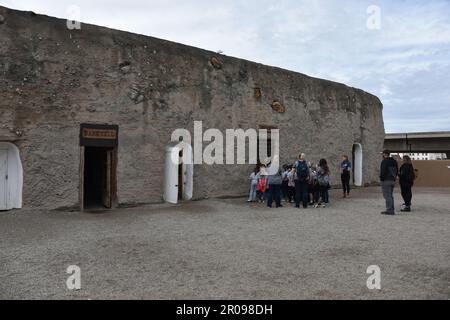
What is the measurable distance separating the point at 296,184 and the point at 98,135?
549 cm

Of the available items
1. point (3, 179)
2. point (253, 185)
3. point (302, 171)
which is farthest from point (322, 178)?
point (3, 179)

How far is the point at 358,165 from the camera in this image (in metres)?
18.7

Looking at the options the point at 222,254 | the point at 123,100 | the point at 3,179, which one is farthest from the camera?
the point at 123,100

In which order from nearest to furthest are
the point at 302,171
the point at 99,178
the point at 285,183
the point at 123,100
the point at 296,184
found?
the point at 123,100 → the point at 302,171 → the point at 296,184 → the point at 285,183 → the point at 99,178

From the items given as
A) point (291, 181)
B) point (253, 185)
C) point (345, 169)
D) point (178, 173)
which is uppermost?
point (345, 169)

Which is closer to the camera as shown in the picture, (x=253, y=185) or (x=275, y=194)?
(x=275, y=194)

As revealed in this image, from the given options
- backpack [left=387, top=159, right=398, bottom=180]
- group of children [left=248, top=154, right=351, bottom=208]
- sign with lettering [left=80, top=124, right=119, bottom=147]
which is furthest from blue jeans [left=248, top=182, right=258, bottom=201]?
sign with lettering [left=80, top=124, right=119, bottom=147]

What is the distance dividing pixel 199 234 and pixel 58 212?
3941mm

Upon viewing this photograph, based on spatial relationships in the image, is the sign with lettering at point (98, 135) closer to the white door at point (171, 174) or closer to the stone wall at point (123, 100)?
the stone wall at point (123, 100)

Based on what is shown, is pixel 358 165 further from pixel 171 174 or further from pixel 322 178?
pixel 171 174

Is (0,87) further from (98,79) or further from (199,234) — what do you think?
(199,234)

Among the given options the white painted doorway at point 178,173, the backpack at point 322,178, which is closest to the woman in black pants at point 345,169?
the backpack at point 322,178

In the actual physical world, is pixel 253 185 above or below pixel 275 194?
above
